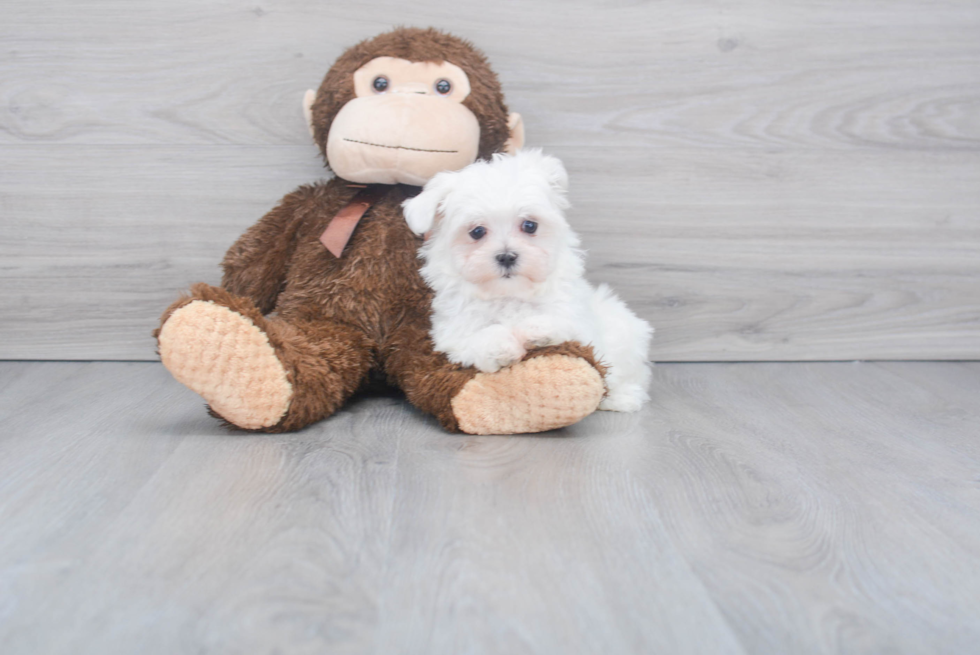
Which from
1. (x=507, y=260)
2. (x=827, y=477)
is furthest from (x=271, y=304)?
(x=827, y=477)

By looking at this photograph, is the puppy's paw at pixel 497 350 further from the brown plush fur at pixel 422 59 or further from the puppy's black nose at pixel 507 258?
the brown plush fur at pixel 422 59

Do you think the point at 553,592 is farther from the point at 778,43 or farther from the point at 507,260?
the point at 778,43

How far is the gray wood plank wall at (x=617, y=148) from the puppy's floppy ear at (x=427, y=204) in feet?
1.29

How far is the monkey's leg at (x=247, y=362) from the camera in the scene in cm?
88

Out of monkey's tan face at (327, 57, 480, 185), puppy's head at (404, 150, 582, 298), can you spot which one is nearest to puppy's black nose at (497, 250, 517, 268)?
puppy's head at (404, 150, 582, 298)

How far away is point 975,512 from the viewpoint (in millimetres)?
782

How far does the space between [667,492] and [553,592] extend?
248 millimetres

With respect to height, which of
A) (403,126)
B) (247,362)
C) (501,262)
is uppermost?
(403,126)

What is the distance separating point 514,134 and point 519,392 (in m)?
0.47

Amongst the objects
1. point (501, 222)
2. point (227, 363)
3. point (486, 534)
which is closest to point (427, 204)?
point (501, 222)

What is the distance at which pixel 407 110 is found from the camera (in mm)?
1057

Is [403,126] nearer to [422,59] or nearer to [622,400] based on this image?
[422,59]

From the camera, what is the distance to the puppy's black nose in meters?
0.94

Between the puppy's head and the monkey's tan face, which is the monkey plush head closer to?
the monkey's tan face
